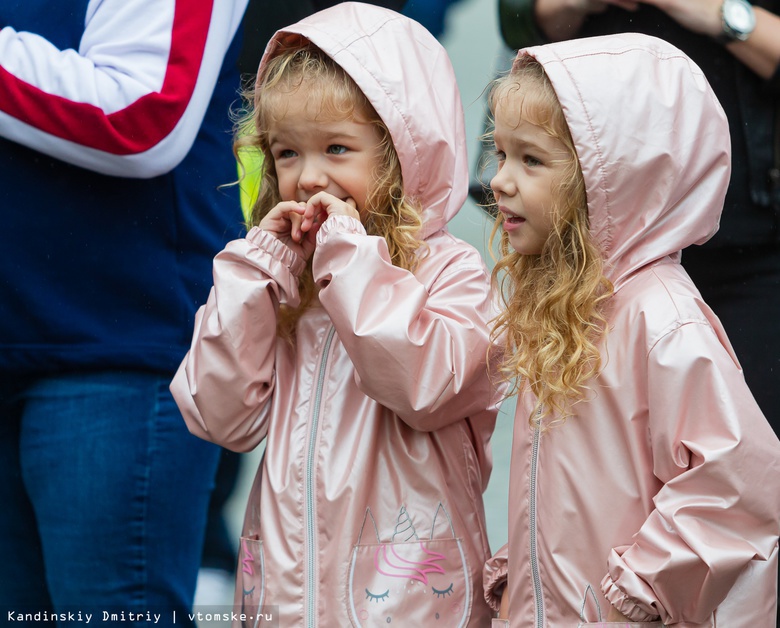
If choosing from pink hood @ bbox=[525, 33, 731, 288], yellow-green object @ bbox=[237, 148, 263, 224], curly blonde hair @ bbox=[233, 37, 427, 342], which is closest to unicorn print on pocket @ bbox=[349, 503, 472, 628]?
curly blonde hair @ bbox=[233, 37, 427, 342]

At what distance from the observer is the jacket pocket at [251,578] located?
6.68ft

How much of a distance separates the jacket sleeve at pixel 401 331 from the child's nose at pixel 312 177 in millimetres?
112

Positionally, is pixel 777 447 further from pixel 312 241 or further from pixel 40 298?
pixel 40 298

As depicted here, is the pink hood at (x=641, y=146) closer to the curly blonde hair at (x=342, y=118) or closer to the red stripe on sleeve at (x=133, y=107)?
the curly blonde hair at (x=342, y=118)

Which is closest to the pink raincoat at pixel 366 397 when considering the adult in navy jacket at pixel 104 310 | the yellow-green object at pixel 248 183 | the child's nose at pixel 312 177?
the child's nose at pixel 312 177

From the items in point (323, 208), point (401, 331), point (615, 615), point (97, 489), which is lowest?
point (97, 489)

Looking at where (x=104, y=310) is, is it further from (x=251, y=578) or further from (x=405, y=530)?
(x=405, y=530)

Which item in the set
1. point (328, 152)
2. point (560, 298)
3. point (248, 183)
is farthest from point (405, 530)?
point (248, 183)

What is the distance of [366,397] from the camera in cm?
207

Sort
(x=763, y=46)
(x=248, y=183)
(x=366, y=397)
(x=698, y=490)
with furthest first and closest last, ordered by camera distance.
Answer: (x=248, y=183), (x=763, y=46), (x=366, y=397), (x=698, y=490)

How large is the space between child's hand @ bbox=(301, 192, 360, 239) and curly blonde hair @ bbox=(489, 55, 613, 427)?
33 cm

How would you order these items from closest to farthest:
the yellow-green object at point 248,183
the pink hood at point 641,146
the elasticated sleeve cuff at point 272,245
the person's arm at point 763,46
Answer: the pink hood at point 641,146 → the elasticated sleeve cuff at point 272,245 → the person's arm at point 763,46 → the yellow-green object at point 248,183

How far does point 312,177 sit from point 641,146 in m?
0.61

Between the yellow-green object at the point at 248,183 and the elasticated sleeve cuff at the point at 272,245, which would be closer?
the elasticated sleeve cuff at the point at 272,245
